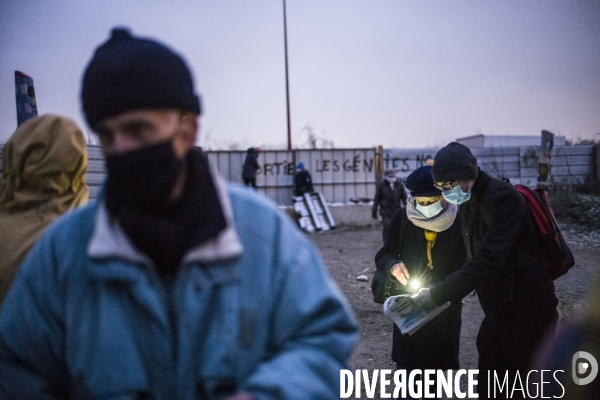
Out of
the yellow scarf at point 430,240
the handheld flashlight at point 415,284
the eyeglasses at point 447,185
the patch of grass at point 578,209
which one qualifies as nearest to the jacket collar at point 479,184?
the eyeglasses at point 447,185

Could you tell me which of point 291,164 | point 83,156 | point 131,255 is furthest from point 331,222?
point 131,255

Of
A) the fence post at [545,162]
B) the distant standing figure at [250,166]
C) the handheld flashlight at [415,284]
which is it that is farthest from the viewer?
the distant standing figure at [250,166]

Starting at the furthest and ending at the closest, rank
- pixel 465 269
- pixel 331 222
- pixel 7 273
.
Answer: pixel 331 222, pixel 465 269, pixel 7 273

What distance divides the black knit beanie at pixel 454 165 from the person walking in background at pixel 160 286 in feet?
6.59

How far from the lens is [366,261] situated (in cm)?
984

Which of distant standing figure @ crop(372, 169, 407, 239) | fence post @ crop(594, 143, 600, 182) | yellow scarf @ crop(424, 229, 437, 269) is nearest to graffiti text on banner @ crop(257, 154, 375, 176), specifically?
distant standing figure @ crop(372, 169, 407, 239)

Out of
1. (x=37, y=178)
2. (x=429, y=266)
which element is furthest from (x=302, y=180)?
(x=37, y=178)

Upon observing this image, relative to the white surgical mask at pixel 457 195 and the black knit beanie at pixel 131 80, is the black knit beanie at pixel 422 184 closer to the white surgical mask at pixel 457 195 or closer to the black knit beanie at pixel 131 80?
the white surgical mask at pixel 457 195

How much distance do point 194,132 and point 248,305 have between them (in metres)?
0.50

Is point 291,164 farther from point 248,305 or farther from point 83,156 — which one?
point 248,305

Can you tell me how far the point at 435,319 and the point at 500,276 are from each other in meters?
0.55

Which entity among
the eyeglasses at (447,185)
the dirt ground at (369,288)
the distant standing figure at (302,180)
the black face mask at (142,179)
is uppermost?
the black face mask at (142,179)

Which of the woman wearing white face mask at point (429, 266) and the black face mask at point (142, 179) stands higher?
the black face mask at point (142, 179)

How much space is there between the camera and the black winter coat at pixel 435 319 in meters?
3.30
